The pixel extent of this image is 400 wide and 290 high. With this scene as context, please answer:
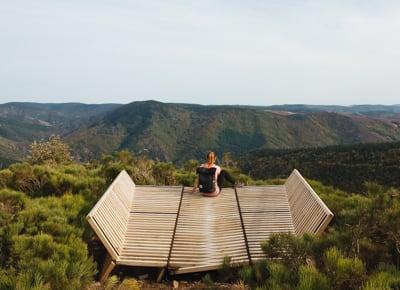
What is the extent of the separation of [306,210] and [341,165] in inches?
1708

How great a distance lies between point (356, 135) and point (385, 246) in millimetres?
175011

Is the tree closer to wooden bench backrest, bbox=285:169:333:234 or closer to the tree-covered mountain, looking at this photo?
wooden bench backrest, bbox=285:169:333:234

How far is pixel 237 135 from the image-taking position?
602ft

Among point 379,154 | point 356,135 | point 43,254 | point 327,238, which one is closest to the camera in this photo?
point 327,238

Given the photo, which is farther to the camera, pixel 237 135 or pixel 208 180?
pixel 237 135

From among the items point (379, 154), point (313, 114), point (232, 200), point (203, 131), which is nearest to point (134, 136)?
point (203, 131)

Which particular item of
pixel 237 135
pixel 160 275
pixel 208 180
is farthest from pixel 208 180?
pixel 237 135

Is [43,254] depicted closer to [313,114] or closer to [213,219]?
[213,219]

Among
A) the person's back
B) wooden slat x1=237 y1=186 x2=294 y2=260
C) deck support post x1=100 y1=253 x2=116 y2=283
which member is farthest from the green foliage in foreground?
the person's back

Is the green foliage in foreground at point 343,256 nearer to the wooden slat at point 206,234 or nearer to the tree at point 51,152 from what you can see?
the wooden slat at point 206,234

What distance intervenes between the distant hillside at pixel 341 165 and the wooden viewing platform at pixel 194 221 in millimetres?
29747

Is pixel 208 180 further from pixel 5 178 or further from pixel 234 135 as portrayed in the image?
pixel 234 135

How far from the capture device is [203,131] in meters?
184

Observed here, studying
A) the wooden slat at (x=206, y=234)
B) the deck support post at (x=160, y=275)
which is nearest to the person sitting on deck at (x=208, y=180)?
the wooden slat at (x=206, y=234)
